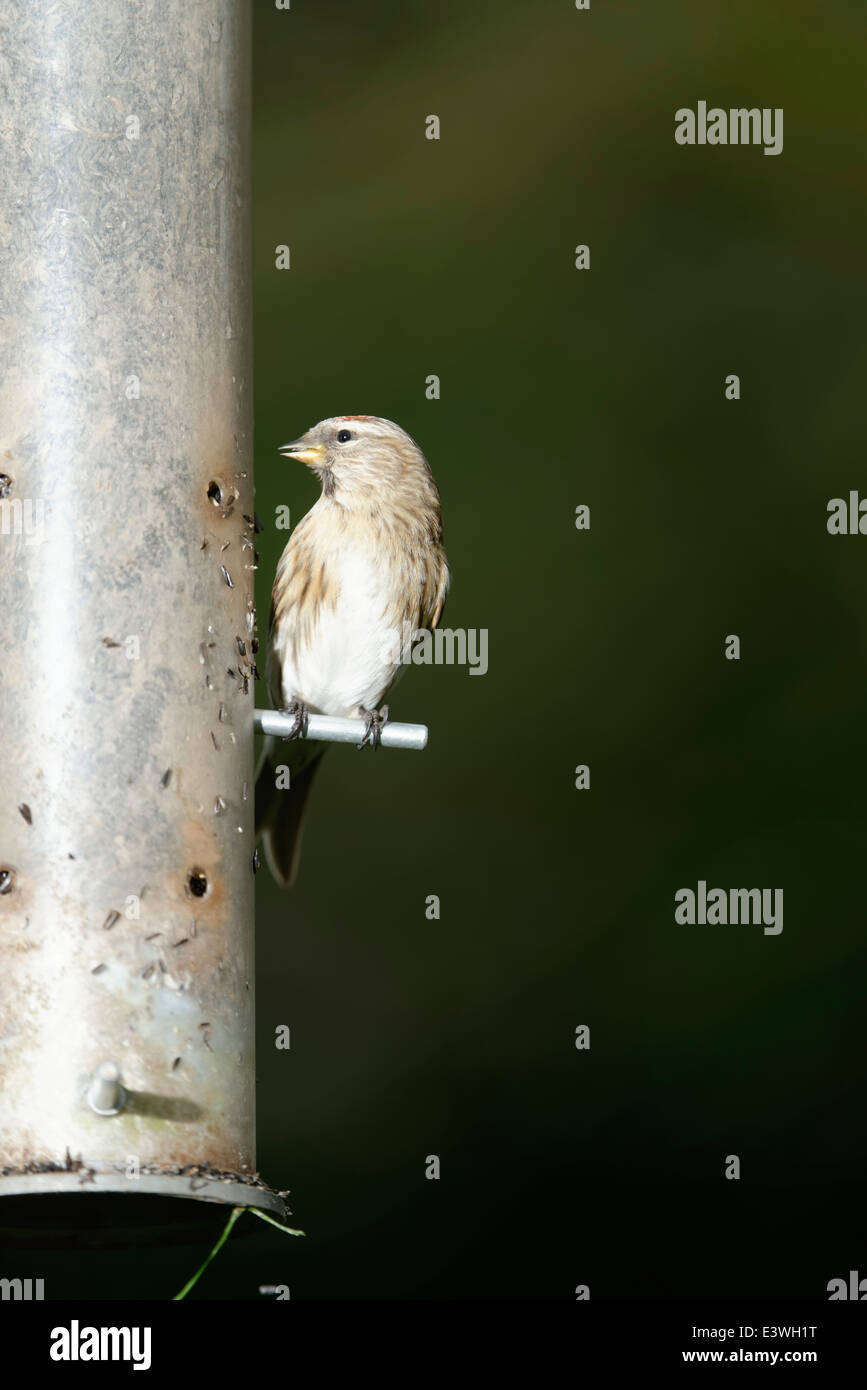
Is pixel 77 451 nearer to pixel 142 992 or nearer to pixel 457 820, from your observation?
pixel 142 992

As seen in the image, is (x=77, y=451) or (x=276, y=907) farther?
(x=276, y=907)

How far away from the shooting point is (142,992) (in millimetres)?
3852

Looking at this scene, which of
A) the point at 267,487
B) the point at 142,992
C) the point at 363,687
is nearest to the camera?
the point at 142,992

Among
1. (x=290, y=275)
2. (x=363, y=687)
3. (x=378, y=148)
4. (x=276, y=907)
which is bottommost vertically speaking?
(x=276, y=907)

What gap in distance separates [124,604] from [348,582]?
1734mm

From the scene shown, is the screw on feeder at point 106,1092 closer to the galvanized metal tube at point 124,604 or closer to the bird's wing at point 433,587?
the galvanized metal tube at point 124,604

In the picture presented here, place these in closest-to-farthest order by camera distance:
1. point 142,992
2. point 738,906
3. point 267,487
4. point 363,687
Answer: point 142,992
point 363,687
point 267,487
point 738,906

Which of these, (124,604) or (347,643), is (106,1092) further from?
(347,643)

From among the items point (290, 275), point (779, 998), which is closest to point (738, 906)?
point (779, 998)

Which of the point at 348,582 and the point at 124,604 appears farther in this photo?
the point at 348,582

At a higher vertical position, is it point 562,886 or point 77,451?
A: point 77,451

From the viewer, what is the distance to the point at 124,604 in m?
4.00

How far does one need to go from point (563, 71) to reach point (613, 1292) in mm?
4262
